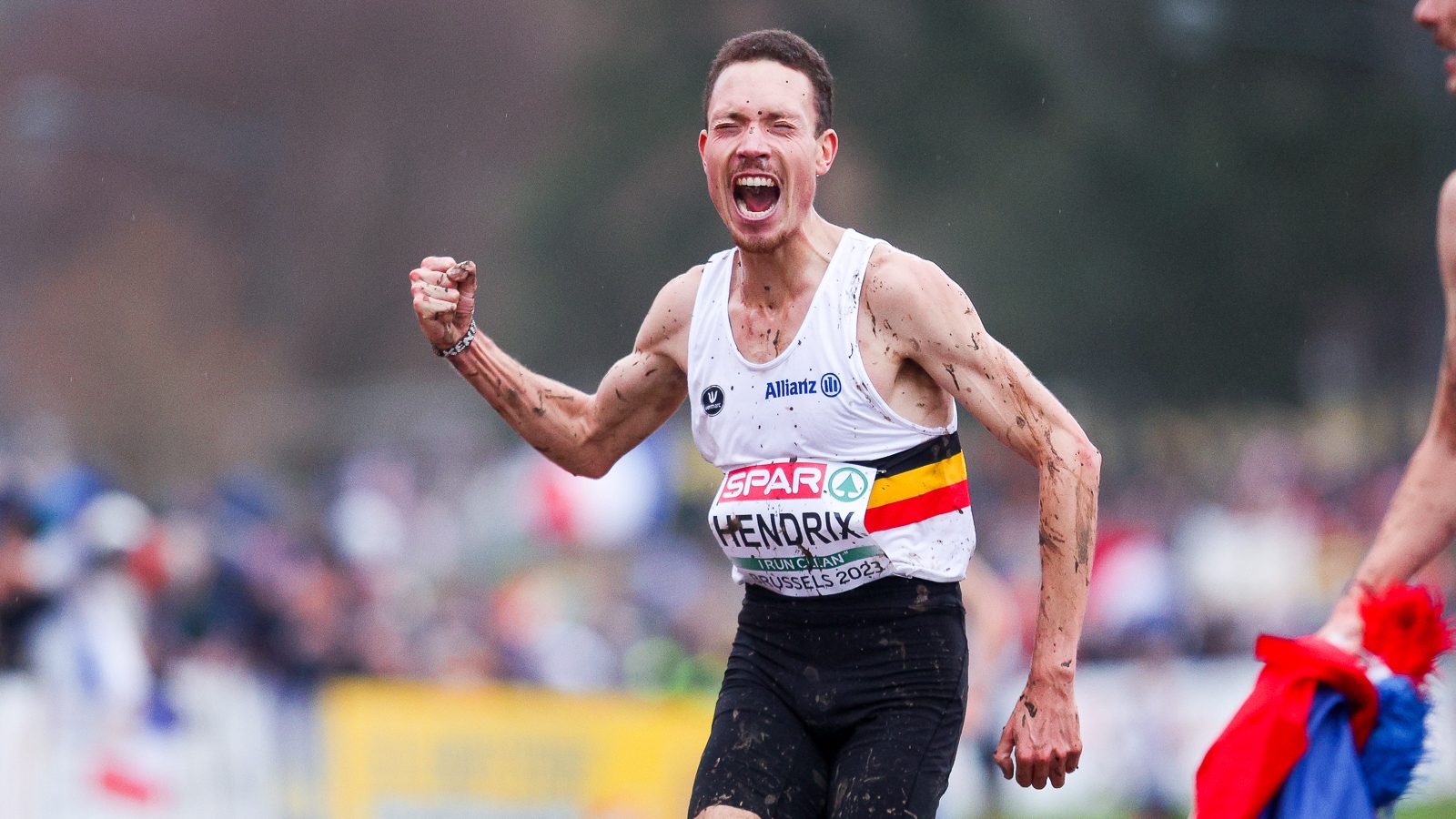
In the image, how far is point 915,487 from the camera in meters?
4.83

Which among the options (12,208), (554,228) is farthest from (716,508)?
(12,208)

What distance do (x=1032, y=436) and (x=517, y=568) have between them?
18.0 meters

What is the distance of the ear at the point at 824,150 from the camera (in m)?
4.99

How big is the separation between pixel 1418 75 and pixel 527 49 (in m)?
23.4

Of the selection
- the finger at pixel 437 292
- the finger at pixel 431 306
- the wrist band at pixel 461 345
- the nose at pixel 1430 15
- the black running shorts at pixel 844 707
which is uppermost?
the nose at pixel 1430 15

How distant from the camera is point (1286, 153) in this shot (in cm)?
3762

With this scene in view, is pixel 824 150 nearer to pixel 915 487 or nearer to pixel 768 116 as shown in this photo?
pixel 768 116

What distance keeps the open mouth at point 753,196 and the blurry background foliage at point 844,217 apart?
28.1m

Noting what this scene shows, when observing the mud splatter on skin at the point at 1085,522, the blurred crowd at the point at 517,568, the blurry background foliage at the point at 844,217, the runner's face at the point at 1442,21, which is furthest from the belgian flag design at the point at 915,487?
the blurry background foliage at the point at 844,217

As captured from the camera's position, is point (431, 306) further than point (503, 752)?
No

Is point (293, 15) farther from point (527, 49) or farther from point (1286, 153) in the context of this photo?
point (1286, 153)

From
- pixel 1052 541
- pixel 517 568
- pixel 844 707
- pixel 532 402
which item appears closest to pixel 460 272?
pixel 532 402

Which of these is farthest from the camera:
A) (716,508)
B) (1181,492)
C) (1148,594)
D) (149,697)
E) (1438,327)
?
(1438,327)

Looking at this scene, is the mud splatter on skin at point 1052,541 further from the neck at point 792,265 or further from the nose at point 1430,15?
the nose at point 1430,15
